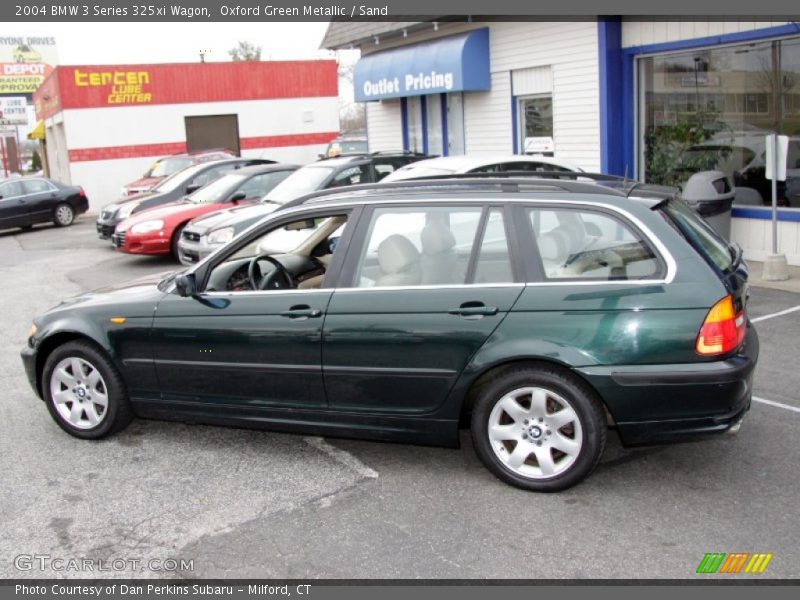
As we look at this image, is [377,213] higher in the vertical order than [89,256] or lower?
higher

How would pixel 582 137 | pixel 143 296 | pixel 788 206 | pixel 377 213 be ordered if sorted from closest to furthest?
1. pixel 377 213
2. pixel 143 296
3. pixel 788 206
4. pixel 582 137

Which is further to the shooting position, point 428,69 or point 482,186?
point 428,69

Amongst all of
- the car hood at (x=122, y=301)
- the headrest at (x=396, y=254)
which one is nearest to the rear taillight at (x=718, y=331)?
the headrest at (x=396, y=254)

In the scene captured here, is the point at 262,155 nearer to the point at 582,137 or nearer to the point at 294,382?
the point at 582,137

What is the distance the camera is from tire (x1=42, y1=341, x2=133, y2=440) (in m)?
5.40

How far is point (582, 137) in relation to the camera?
1298 cm

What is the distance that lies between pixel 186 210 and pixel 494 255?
9.66 m

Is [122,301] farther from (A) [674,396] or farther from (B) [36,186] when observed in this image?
(B) [36,186]

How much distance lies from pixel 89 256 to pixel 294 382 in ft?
38.6

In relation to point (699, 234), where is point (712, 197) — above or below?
below

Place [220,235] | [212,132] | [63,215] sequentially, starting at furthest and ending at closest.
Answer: [212,132] → [63,215] → [220,235]

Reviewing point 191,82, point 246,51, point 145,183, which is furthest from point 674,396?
point 246,51

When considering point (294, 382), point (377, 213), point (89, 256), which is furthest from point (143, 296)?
point (89, 256)

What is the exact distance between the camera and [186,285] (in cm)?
512
